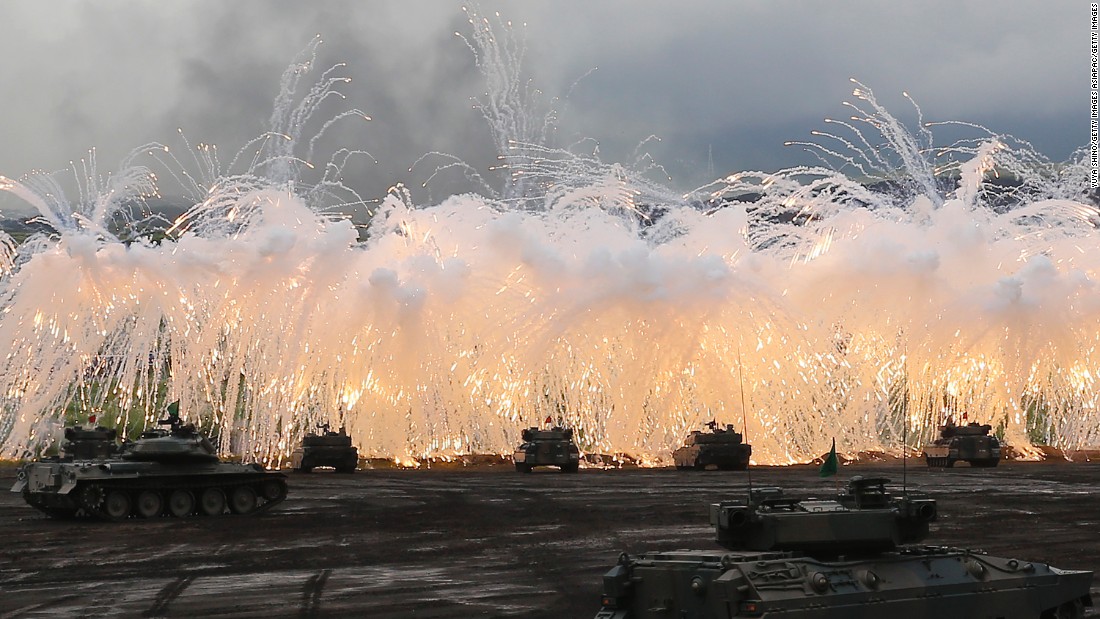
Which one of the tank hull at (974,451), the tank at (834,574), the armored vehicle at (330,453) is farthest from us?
the tank hull at (974,451)

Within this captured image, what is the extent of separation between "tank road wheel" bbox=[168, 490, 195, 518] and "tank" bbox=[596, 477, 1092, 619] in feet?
72.4

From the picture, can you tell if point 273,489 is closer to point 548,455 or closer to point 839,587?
point 548,455

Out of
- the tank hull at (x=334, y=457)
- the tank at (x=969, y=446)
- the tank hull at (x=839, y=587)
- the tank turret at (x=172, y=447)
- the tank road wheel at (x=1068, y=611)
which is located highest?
the tank at (x=969, y=446)

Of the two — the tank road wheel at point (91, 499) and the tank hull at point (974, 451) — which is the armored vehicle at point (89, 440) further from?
the tank hull at point (974, 451)

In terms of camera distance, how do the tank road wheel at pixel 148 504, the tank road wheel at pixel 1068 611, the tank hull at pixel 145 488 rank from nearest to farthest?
the tank road wheel at pixel 1068 611, the tank hull at pixel 145 488, the tank road wheel at pixel 148 504

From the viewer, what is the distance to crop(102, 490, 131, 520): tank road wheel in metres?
31.7

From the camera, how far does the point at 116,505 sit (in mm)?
31922

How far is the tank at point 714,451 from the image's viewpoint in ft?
167

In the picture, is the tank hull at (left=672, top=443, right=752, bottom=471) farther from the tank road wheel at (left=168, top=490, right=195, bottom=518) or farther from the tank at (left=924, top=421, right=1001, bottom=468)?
the tank road wheel at (left=168, top=490, right=195, bottom=518)

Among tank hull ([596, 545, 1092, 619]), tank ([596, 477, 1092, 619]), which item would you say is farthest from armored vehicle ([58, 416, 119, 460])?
tank hull ([596, 545, 1092, 619])

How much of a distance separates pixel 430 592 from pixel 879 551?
7.33 m

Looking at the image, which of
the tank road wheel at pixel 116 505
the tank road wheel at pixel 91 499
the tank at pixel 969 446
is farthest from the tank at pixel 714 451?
the tank road wheel at pixel 91 499

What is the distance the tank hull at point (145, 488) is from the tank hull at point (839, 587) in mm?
21951

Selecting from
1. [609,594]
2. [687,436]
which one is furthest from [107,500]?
[687,436]
